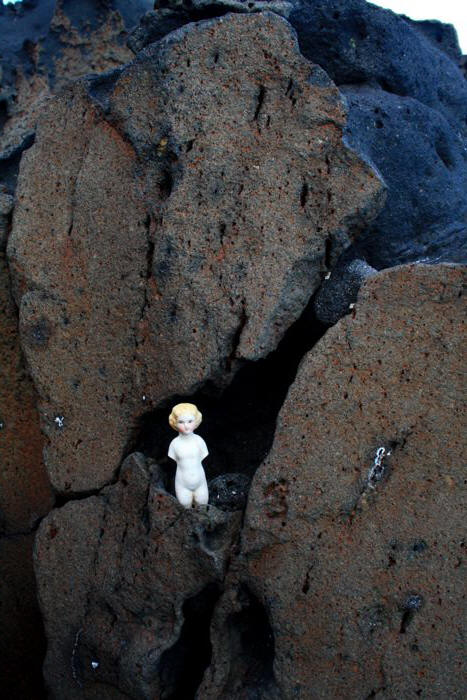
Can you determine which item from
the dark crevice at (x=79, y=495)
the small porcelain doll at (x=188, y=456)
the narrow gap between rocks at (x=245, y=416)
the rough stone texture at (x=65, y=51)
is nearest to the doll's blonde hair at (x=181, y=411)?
the small porcelain doll at (x=188, y=456)

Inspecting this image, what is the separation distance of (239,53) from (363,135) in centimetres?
89

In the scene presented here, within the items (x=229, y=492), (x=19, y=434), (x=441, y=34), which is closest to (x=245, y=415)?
(x=229, y=492)

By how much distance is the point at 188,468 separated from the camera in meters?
3.79

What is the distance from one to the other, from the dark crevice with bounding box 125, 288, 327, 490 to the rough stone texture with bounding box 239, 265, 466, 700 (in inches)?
27.6

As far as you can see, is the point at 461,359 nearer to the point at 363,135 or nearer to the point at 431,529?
the point at 431,529

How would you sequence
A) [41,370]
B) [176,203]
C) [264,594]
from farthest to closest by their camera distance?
[41,370] → [176,203] → [264,594]

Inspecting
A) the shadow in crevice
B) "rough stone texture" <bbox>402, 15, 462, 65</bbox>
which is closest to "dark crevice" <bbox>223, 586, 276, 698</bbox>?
the shadow in crevice

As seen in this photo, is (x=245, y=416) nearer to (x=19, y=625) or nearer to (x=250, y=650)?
(x=250, y=650)

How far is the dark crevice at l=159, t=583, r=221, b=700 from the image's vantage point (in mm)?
4004

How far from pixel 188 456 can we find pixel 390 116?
2.36 m

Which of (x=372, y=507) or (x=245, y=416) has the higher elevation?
(x=372, y=507)

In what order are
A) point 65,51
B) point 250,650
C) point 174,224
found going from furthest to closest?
point 65,51 < point 174,224 < point 250,650

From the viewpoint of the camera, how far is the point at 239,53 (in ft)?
13.5

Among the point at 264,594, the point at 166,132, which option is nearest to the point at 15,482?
the point at 264,594
